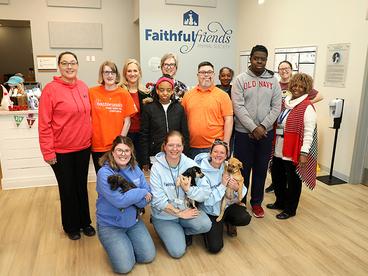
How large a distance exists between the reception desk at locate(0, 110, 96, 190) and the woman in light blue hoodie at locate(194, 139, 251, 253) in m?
2.11

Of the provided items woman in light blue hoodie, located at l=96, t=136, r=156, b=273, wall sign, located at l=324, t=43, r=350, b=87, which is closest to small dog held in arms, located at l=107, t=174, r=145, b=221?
woman in light blue hoodie, located at l=96, t=136, r=156, b=273

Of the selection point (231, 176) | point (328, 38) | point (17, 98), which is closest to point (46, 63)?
point (17, 98)

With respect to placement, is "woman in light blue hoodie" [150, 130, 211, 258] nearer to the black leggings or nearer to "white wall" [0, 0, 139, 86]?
the black leggings

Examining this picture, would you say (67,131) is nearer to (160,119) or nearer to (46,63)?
(160,119)

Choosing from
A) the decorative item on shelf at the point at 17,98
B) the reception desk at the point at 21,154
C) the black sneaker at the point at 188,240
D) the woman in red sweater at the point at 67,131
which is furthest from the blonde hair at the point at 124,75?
the decorative item on shelf at the point at 17,98

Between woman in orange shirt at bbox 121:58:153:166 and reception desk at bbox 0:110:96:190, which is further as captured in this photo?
reception desk at bbox 0:110:96:190

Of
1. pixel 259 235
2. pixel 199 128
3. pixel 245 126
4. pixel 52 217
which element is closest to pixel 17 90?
pixel 52 217

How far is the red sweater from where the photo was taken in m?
2.23

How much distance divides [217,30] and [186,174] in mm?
5039

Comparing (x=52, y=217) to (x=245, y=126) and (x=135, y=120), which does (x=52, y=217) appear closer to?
(x=135, y=120)

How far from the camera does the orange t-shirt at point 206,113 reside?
2.63 meters

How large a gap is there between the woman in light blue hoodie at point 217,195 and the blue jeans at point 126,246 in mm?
471

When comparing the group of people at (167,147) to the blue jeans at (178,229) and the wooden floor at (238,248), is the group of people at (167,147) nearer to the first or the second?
the blue jeans at (178,229)

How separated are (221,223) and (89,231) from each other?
1.10 meters
